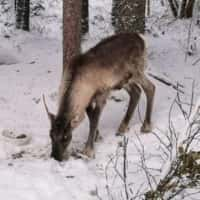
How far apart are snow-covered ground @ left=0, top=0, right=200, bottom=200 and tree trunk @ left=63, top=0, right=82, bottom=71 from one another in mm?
780

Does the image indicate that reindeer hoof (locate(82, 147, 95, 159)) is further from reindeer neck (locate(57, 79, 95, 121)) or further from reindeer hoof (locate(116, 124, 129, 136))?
reindeer hoof (locate(116, 124, 129, 136))

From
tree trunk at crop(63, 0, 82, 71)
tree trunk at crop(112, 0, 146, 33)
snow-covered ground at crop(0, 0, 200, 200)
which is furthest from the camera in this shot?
tree trunk at crop(112, 0, 146, 33)

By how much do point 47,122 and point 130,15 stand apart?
8.80 feet

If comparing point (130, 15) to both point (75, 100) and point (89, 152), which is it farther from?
point (89, 152)

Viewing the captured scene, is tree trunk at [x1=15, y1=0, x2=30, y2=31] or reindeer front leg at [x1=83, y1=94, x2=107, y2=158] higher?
tree trunk at [x1=15, y1=0, x2=30, y2=31]

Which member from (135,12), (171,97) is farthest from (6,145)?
(135,12)

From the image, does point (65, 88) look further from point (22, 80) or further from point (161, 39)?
point (161, 39)

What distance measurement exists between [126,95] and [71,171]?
2775 mm

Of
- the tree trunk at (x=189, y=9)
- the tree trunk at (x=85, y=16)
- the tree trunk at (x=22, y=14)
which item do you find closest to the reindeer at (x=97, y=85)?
the tree trunk at (x=85, y=16)

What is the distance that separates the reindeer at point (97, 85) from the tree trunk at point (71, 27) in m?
0.92

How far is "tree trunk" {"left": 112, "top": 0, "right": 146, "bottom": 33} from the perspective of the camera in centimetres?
943

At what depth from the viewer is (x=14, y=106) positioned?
334 inches

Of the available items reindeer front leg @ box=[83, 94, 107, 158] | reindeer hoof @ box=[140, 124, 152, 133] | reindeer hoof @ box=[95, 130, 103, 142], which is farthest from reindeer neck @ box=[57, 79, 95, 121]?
reindeer hoof @ box=[140, 124, 152, 133]

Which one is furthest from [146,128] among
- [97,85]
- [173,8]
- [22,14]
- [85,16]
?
[173,8]
